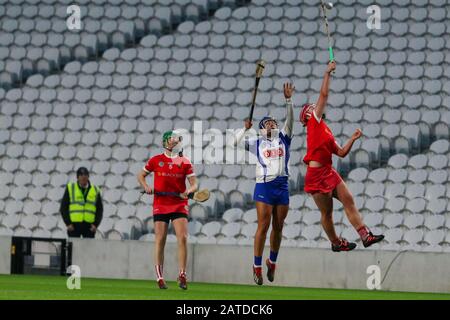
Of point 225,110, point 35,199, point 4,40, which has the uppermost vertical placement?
point 4,40

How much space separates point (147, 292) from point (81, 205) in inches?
210

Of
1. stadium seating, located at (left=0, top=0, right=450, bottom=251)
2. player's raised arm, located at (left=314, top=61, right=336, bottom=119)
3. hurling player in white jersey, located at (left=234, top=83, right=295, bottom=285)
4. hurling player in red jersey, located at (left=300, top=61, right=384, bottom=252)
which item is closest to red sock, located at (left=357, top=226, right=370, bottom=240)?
hurling player in red jersey, located at (left=300, top=61, right=384, bottom=252)

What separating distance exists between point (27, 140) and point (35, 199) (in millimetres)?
1549

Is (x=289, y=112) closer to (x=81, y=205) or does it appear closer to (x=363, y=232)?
(x=363, y=232)

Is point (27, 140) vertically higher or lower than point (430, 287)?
higher

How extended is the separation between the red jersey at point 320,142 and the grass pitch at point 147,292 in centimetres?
154

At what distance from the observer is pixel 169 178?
43.4 feet

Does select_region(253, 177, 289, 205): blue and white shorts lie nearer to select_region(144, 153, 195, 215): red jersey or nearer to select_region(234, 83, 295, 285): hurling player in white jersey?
select_region(234, 83, 295, 285): hurling player in white jersey

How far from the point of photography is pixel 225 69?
21.7m

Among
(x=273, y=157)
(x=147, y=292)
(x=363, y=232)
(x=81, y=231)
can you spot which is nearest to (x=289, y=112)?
(x=273, y=157)
